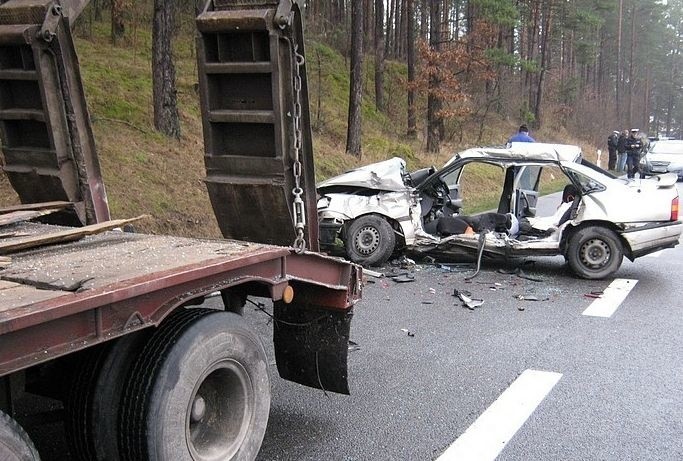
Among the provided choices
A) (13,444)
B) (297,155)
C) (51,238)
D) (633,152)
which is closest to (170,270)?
(13,444)

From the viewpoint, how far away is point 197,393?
3.32 metres

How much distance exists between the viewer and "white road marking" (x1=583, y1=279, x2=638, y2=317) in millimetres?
7320

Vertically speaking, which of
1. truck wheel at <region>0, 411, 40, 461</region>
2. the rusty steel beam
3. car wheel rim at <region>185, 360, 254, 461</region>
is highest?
the rusty steel beam

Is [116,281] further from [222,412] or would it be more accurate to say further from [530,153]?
[530,153]

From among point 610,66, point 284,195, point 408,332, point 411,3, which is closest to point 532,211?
point 408,332

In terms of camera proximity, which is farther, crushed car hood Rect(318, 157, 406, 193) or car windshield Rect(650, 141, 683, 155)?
car windshield Rect(650, 141, 683, 155)

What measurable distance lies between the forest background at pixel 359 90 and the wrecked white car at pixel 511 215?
2704 mm

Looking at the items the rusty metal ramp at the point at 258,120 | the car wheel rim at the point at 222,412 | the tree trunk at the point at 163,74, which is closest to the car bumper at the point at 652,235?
the rusty metal ramp at the point at 258,120

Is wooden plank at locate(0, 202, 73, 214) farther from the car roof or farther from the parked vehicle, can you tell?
the parked vehicle

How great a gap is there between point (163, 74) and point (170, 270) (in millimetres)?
11091

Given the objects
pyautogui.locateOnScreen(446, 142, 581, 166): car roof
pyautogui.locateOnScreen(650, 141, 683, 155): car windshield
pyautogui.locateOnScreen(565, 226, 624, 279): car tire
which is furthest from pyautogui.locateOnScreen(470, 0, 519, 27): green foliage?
pyautogui.locateOnScreen(565, 226, 624, 279): car tire

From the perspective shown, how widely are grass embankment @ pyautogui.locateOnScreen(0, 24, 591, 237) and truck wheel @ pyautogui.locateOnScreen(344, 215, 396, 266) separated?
2470 mm

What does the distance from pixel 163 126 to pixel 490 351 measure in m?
9.49

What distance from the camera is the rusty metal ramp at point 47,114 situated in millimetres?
4504
